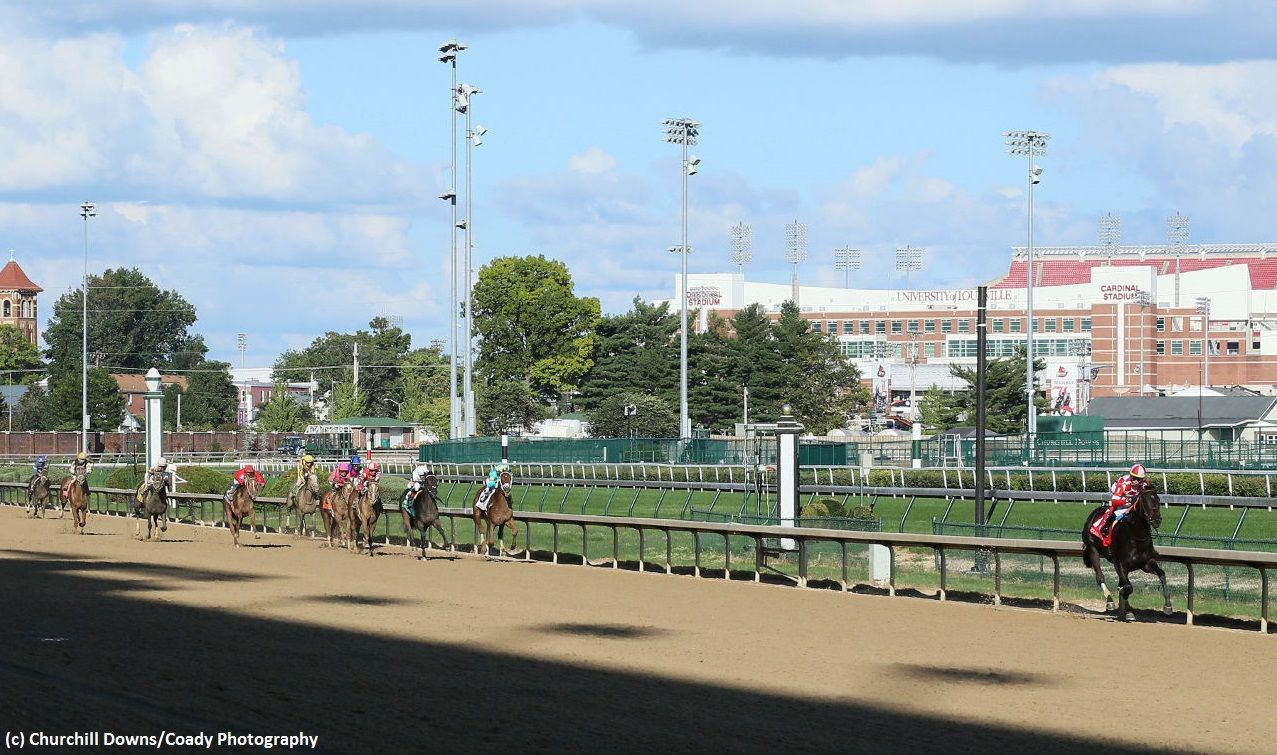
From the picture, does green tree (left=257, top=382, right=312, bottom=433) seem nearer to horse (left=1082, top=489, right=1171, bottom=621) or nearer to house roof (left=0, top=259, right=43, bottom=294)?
house roof (left=0, top=259, right=43, bottom=294)

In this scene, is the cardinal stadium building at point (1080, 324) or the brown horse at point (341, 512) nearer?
the brown horse at point (341, 512)

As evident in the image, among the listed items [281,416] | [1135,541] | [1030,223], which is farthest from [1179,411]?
[1135,541]

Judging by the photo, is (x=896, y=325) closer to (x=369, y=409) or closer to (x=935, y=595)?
(x=369, y=409)

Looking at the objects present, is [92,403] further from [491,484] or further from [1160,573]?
[1160,573]

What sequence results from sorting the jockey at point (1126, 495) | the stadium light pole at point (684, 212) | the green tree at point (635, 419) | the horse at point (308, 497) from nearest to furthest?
1. the jockey at point (1126, 495)
2. the horse at point (308, 497)
3. the stadium light pole at point (684, 212)
4. the green tree at point (635, 419)

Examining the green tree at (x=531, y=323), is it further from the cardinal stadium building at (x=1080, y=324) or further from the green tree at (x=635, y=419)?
the cardinal stadium building at (x=1080, y=324)

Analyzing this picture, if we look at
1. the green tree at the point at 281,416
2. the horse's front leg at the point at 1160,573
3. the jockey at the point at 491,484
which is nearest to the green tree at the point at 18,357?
the green tree at the point at 281,416

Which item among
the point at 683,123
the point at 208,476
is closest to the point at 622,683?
the point at 208,476

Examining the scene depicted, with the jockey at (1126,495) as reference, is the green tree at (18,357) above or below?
above

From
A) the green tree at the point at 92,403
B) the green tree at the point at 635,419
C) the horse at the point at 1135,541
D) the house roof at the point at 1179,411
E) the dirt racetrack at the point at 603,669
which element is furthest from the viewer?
the green tree at the point at 92,403

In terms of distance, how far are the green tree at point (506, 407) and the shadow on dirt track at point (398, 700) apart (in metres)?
78.2

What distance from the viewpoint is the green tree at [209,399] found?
129 meters

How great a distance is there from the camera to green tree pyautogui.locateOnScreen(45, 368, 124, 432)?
103 m

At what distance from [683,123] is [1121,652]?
57.1 meters
